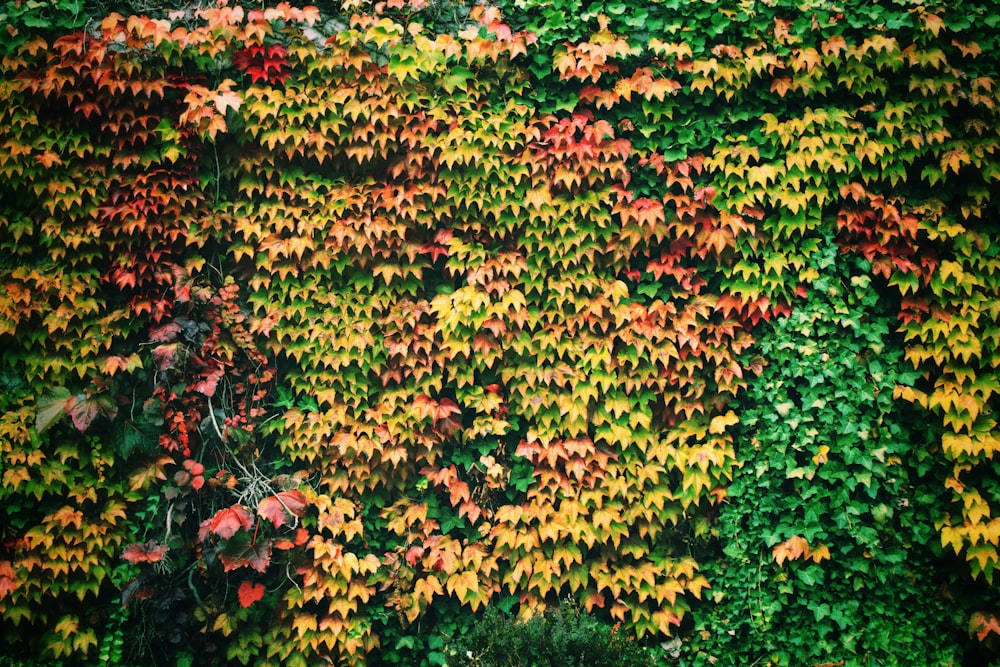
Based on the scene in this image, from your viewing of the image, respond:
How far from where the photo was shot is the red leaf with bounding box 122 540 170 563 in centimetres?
457

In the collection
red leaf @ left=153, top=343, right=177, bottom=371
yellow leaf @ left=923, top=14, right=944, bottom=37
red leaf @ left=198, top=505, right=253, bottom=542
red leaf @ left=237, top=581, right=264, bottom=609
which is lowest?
red leaf @ left=237, top=581, right=264, bottom=609

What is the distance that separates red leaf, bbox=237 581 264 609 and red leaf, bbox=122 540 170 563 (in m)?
0.64

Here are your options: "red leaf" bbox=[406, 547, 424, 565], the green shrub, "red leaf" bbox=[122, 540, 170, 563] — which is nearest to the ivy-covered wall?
"red leaf" bbox=[122, 540, 170, 563]

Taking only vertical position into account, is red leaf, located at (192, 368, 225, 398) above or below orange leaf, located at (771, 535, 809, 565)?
above

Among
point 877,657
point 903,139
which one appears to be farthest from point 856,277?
point 877,657

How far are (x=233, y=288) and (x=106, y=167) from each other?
147cm

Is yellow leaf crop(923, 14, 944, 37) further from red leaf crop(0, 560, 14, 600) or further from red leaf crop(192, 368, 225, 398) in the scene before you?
red leaf crop(0, 560, 14, 600)

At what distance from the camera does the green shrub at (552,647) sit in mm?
4035

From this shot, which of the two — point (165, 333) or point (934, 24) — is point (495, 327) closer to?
point (165, 333)

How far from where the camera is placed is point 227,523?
4527 millimetres

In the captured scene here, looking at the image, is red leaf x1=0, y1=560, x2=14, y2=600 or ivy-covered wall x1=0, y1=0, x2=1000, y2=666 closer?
red leaf x1=0, y1=560, x2=14, y2=600

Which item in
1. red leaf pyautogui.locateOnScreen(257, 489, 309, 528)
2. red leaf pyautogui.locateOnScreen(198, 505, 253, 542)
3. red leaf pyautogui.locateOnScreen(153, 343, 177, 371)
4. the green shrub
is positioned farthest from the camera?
red leaf pyautogui.locateOnScreen(153, 343, 177, 371)

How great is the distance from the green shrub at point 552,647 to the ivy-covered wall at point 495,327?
0.67 m

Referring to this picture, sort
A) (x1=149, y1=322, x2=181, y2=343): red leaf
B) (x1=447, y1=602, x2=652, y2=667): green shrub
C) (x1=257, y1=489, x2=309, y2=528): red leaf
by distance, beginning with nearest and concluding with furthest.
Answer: (x1=447, y1=602, x2=652, y2=667): green shrub < (x1=257, y1=489, x2=309, y2=528): red leaf < (x1=149, y1=322, x2=181, y2=343): red leaf
